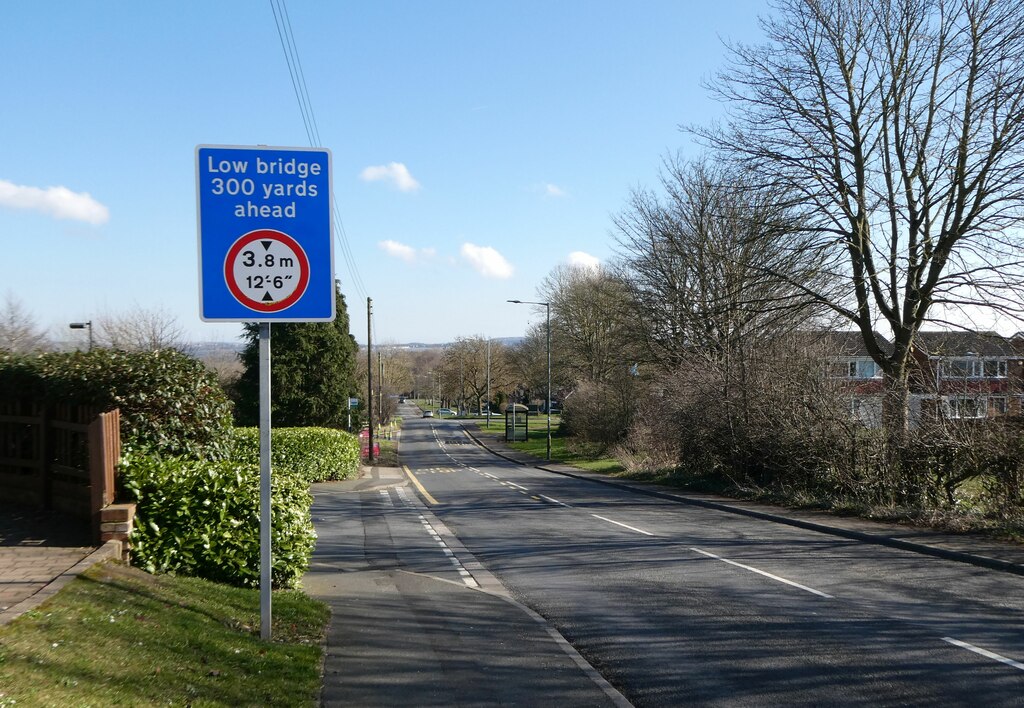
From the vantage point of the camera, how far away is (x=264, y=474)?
19.5 feet

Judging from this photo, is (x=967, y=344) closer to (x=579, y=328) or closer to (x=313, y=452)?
(x=313, y=452)

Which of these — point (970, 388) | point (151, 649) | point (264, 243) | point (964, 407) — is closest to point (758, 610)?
point (151, 649)

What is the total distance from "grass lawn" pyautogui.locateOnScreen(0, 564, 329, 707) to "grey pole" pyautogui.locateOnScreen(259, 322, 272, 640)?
28cm

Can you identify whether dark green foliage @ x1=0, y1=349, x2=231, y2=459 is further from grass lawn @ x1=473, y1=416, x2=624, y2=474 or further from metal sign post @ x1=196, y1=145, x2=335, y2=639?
grass lawn @ x1=473, y1=416, x2=624, y2=474

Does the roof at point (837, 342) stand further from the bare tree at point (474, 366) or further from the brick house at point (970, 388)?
the bare tree at point (474, 366)

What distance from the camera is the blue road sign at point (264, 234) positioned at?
19.6 ft

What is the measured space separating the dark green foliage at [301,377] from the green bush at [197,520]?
2908cm

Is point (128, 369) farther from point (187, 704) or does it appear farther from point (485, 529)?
point (485, 529)

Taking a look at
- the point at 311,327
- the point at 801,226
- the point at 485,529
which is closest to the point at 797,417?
the point at 801,226

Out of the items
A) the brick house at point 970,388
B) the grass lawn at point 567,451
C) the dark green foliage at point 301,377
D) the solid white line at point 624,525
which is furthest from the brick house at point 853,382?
the dark green foliage at point 301,377

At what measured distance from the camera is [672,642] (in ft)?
25.0

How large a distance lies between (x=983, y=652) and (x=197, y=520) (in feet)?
24.2

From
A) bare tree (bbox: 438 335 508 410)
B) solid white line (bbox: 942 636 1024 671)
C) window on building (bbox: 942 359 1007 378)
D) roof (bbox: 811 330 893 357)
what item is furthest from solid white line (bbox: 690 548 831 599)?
bare tree (bbox: 438 335 508 410)

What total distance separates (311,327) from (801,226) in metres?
23.5
